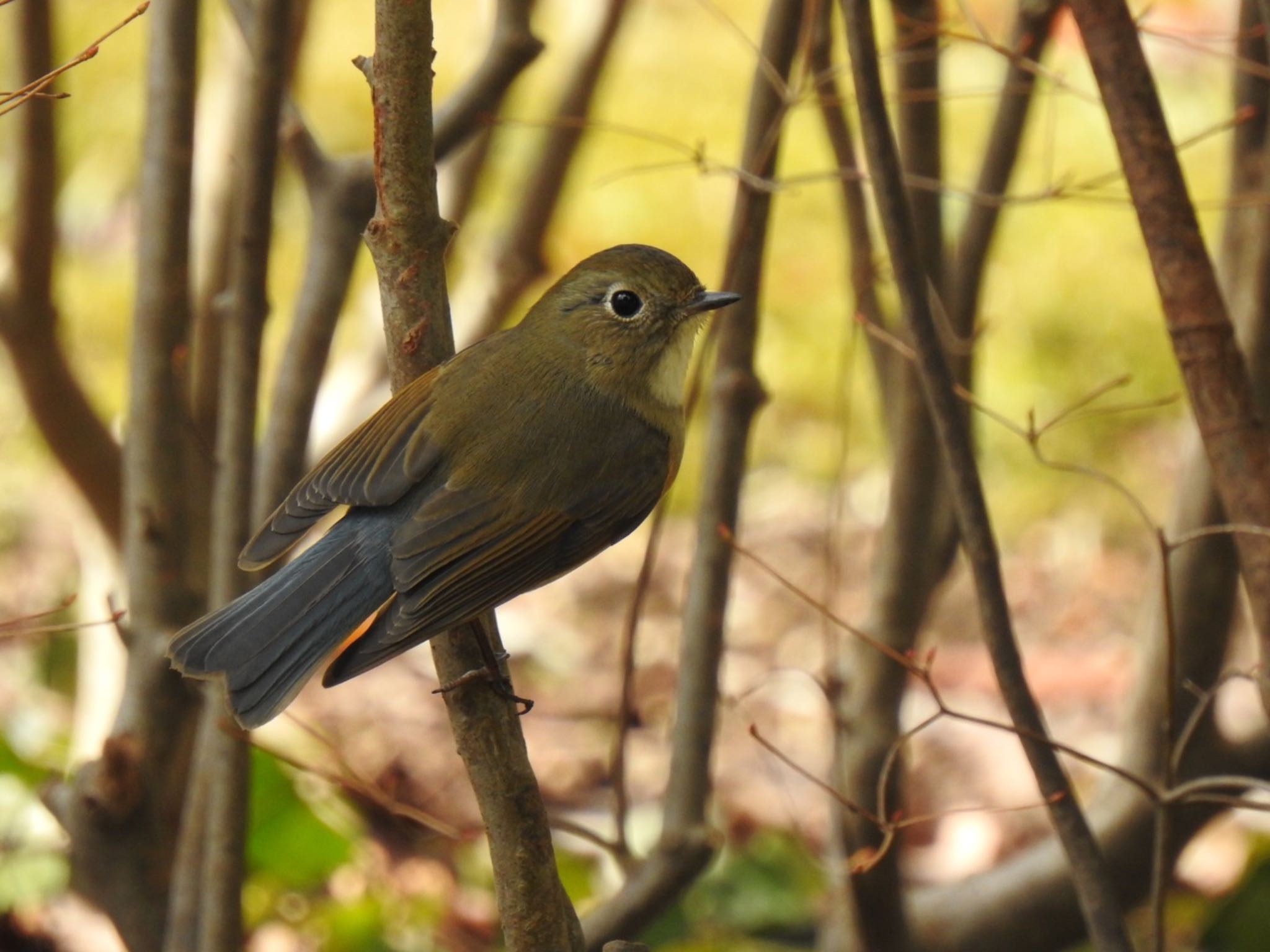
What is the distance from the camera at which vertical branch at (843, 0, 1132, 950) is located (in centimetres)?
208

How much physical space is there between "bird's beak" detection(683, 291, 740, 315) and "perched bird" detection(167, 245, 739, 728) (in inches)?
0.4

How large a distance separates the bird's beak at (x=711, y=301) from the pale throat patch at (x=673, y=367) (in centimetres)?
6

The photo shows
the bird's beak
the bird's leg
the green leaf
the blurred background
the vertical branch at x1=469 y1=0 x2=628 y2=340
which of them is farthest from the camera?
the vertical branch at x1=469 y1=0 x2=628 y2=340

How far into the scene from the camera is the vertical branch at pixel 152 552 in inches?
101

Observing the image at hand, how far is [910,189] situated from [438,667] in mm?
1379

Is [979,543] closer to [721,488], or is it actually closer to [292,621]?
[721,488]

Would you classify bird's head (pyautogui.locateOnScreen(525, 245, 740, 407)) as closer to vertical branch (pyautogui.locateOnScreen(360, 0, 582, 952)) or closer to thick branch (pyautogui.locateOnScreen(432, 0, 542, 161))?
thick branch (pyautogui.locateOnScreen(432, 0, 542, 161))

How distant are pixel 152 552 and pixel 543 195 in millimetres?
1478

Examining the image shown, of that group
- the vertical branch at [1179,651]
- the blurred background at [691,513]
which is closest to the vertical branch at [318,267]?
the blurred background at [691,513]

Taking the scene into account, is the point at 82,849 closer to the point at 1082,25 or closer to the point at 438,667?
the point at 438,667

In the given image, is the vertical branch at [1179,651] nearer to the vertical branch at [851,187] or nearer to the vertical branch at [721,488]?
the vertical branch at [851,187]

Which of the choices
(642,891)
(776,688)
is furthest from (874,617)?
(776,688)

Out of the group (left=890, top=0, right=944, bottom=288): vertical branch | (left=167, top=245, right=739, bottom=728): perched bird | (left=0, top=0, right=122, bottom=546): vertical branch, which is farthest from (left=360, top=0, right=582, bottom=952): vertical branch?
(left=0, top=0, right=122, bottom=546): vertical branch

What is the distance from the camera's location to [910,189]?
115 inches
